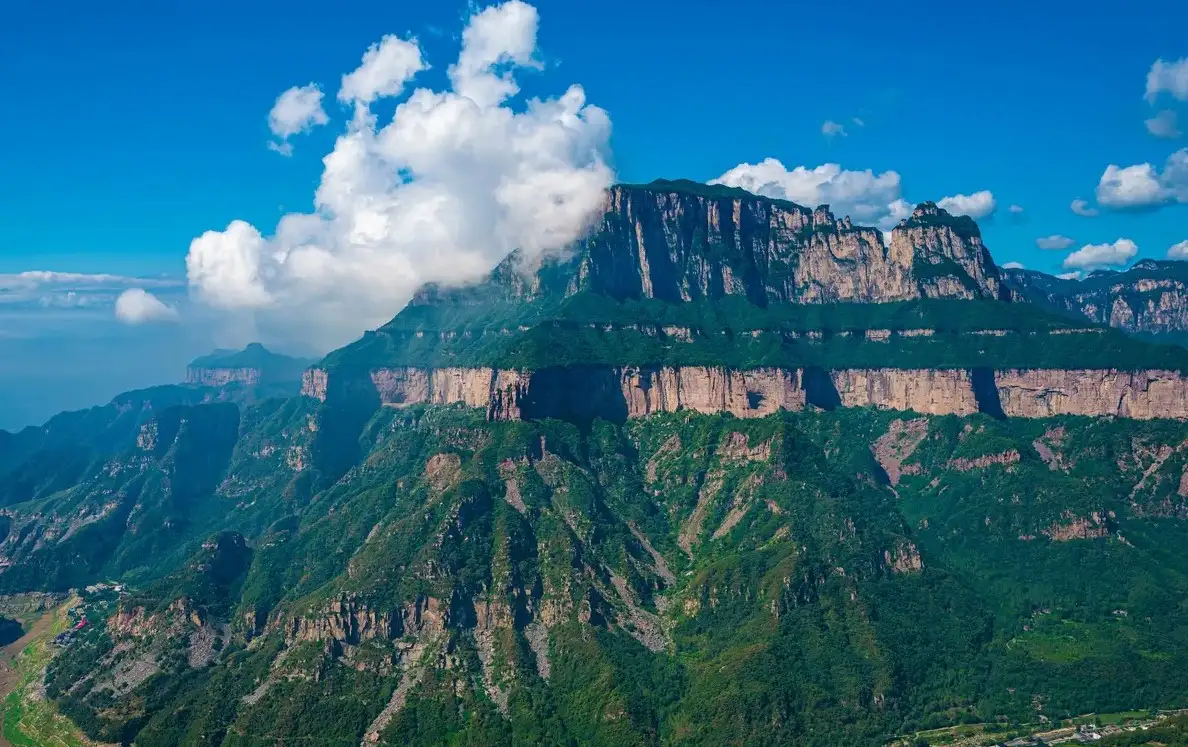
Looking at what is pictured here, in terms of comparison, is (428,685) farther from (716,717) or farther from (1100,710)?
(1100,710)

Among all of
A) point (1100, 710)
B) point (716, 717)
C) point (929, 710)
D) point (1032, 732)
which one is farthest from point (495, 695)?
point (1100, 710)

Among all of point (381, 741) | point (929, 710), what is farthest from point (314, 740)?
point (929, 710)

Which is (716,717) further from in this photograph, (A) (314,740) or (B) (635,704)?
(A) (314,740)

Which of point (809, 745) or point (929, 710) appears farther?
point (929, 710)

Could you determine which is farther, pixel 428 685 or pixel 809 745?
pixel 428 685

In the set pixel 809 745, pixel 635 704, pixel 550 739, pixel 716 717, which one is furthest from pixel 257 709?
pixel 809 745

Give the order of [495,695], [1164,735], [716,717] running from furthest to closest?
[495,695] < [716,717] < [1164,735]

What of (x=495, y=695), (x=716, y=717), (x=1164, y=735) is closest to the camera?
(x=1164, y=735)

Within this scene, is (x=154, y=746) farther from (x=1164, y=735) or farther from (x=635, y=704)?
(x=1164, y=735)
